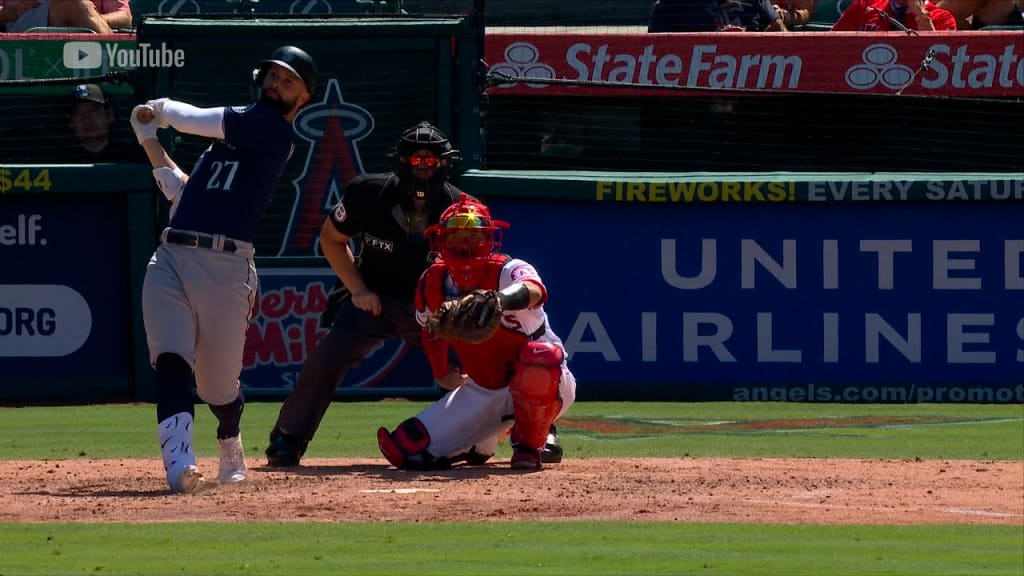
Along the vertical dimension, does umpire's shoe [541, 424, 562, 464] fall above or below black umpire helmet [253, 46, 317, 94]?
below

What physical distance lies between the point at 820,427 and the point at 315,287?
129 inches

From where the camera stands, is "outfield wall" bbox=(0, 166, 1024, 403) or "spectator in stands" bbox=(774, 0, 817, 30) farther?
"spectator in stands" bbox=(774, 0, 817, 30)

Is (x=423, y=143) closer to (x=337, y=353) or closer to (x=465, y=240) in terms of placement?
(x=465, y=240)

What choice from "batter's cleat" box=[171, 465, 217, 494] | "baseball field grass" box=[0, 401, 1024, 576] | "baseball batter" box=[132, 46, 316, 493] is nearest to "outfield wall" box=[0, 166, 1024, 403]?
"baseball field grass" box=[0, 401, 1024, 576]

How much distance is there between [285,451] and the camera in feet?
27.1

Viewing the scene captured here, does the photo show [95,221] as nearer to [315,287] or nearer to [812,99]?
[315,287]

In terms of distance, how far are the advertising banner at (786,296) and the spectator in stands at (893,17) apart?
7.39 feet

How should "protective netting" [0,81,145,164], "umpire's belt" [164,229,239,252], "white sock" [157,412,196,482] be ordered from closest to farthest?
1. "white sock" [157,412,196,482]
2. "umpire's belt" [164,229,239,252]
3. "protective netting" [0,81,145,164]

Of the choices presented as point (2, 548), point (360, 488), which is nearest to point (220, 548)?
point (2, 548)

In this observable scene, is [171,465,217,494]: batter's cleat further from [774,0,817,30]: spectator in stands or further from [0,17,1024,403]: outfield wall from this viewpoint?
[774,0,817,30]: spectator in stands

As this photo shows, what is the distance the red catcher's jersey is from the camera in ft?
25.8

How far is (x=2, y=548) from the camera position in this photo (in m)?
6.02

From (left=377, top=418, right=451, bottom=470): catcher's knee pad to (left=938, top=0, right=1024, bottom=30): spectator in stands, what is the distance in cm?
752

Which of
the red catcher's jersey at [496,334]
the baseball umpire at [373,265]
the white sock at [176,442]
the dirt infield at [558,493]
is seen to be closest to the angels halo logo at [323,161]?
the baseball umpire at [373,265]
